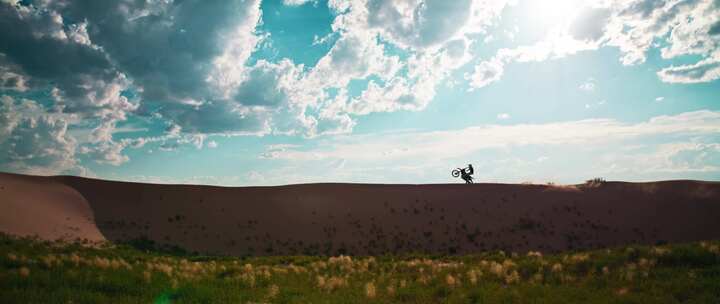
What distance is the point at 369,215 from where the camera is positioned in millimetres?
33094

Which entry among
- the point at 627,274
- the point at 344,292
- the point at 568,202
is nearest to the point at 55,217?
the point at 344,292

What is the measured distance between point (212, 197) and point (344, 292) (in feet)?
96.8

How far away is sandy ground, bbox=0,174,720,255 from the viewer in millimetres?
27109

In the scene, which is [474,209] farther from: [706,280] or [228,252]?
[706,280]

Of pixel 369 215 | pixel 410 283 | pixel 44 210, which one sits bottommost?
pixel 410 283

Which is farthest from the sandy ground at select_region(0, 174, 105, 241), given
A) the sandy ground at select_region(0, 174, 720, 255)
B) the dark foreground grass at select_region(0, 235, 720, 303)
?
the dark foreground grass at select_region(0, 235, 720, 303)

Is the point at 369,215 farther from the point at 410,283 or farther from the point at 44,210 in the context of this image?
the point at 44,210

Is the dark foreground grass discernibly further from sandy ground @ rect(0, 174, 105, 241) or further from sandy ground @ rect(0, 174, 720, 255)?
sandy ground @ rect(0, 174, 105, 241)

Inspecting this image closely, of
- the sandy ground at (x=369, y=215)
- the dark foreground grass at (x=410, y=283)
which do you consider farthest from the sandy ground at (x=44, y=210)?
the dark foreground grass at (x=410, y=283)

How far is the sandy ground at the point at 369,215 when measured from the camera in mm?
27109

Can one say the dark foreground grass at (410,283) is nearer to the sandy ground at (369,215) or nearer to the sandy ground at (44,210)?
the sandy ground at (369,215)

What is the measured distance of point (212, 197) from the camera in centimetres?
3719

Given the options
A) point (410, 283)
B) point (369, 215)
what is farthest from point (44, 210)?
point (410, 283)

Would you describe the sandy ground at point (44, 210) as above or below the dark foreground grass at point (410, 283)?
above
